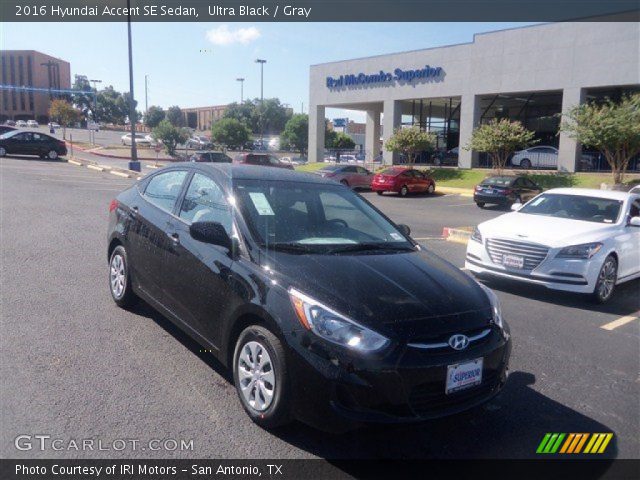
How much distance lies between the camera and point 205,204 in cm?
459

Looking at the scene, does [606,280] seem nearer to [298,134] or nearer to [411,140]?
[411,140]

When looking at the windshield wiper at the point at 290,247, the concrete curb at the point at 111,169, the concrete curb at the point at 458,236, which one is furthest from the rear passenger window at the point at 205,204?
the concrete curb at the point at 111,169

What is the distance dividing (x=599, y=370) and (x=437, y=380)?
253 centimetres

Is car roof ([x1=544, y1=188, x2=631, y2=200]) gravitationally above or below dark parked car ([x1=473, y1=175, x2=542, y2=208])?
above

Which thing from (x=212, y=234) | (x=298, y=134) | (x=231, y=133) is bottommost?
(x=212, y=234)

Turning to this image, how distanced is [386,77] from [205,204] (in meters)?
33.4

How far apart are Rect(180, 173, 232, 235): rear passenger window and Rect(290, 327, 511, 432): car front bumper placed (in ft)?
4.64

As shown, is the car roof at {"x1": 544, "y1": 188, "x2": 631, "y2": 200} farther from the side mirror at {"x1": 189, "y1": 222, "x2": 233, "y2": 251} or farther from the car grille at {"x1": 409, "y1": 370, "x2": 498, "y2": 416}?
the side mirror at {"x1": 189, "y1": 222, "x2": 233, "y2": 251}

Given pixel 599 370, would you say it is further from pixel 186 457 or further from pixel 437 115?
pixel 437 115

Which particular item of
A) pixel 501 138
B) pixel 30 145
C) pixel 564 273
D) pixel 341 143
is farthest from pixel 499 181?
pixel 341 143

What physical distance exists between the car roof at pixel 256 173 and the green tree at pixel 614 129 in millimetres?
21748

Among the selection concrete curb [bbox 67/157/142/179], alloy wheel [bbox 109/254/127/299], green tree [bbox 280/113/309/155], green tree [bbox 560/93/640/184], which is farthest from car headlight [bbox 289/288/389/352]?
green tree [bbox 280/113/309/155]

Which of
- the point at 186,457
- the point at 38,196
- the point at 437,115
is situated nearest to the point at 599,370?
the point at 186,457

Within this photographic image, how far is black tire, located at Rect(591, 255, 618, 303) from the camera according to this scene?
275 inches
